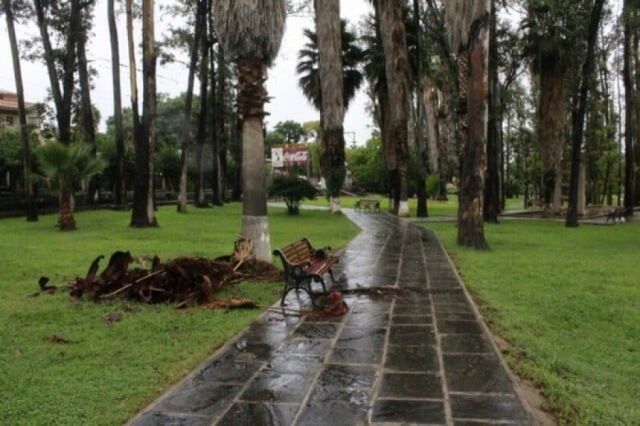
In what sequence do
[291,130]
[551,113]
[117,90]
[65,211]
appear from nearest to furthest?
[65,211] → [551,113] → [117,90] → [291,130]

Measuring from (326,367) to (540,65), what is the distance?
77.0 feet

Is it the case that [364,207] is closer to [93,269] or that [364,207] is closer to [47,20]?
[47,20]

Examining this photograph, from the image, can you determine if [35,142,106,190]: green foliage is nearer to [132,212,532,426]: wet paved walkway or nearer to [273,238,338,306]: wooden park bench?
[273,238,338,306]: wooden park bench

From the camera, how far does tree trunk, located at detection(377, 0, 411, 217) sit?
24.8 meters

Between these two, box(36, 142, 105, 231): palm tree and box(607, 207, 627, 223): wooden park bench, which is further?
box(607, 207, 627, 223): wooden park bench

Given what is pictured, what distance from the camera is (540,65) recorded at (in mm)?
25094

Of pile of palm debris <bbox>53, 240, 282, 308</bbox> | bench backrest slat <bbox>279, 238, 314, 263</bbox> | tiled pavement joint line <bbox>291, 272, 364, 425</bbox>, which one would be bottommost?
tiled pavement joint line <bbox>291, 272, 364, 425</bbox>

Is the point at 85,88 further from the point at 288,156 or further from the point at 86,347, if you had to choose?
the point at 288,156

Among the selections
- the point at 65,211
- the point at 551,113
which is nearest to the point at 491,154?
the point at 551,113

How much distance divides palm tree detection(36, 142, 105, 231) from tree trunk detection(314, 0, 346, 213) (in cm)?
1099

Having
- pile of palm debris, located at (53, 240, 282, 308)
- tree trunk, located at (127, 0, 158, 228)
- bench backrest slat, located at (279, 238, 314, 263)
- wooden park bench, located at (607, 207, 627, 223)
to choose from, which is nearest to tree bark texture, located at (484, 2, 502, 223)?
wooden park bench, located at (607, 207, 627, 223)

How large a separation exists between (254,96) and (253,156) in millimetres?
1056

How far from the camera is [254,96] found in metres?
10.3

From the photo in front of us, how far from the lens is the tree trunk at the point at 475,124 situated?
1317cm
